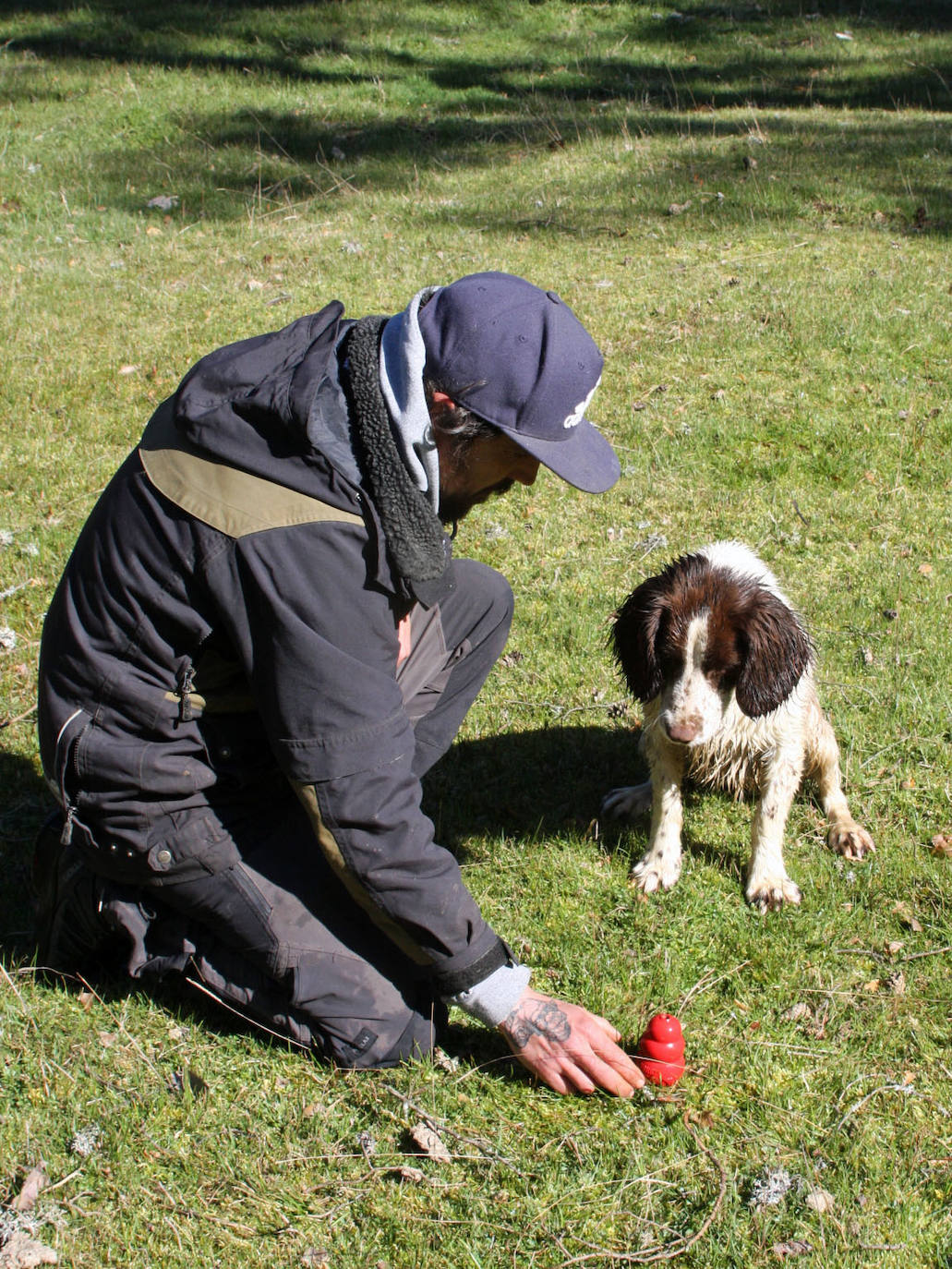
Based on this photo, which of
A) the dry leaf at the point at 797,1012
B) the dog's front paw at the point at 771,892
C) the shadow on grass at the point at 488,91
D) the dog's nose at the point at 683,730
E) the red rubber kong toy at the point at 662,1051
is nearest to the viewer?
the red rubber kong toy at the point at 662,1051

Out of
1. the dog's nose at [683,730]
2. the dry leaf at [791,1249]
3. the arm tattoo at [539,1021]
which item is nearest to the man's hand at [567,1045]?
the arm tattoo at [539,1021]

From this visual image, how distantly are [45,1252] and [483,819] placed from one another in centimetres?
193

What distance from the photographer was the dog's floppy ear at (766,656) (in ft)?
11.2

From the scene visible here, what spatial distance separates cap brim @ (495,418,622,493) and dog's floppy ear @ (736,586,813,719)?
82cm

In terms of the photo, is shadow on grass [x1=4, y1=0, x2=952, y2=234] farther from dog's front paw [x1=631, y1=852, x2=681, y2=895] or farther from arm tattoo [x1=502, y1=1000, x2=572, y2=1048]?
arm tattoo [x1=502, y1=1000, x2=572, y2=1048]

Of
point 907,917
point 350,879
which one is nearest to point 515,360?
point 350,879

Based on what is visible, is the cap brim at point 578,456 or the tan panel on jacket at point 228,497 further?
the cap brim at point 578,456

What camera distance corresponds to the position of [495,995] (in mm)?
2785

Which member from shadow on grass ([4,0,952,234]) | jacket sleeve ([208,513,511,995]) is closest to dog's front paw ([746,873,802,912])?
jacket sleeve ([208,513,511,995])

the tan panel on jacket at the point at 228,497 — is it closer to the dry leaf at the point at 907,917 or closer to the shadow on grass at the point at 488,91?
the dry leaf at the point at 907,917

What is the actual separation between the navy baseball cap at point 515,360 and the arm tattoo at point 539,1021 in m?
1.26

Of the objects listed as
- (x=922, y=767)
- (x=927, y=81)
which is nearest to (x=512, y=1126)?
(x=922, y=767)

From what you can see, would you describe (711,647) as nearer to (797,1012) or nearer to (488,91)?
(797,1012)

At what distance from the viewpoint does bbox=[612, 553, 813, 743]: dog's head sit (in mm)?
3434
